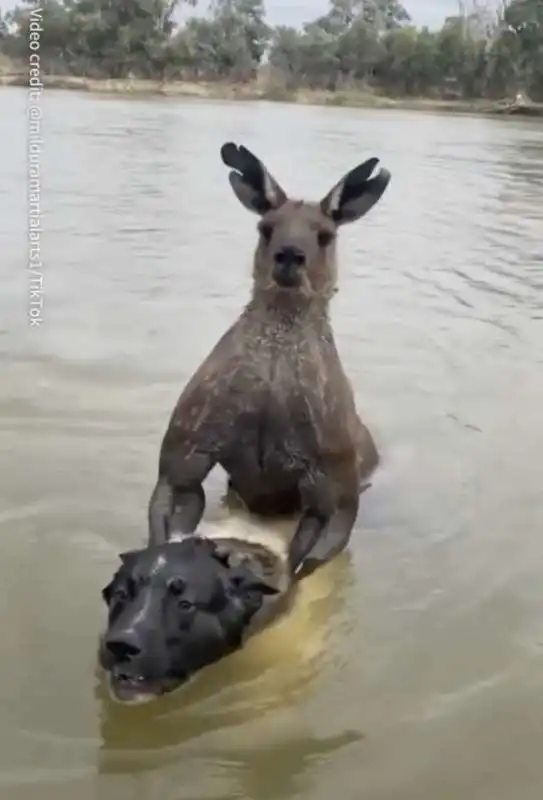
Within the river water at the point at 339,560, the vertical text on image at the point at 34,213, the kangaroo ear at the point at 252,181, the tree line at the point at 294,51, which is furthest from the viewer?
the tree line at the point at 294,51

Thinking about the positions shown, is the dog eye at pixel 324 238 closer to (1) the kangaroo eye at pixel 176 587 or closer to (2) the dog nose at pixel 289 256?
(2) the dog nose at pixel 289 256

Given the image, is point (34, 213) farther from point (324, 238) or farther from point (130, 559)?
point (130, 559)

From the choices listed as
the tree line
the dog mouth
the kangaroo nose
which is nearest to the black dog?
the dog mouth

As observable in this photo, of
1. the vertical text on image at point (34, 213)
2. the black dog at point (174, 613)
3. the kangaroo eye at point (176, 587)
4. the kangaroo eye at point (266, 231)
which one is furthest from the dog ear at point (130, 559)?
the vertical text on image at point (34, 213)

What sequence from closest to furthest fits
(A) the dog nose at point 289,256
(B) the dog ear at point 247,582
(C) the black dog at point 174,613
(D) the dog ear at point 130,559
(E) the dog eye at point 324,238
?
(C) the black dog at point 174,613, (D) the dog ear at point 130,559, (B) the dog ear at point 247,582, (A) the dog nose at point 289,256, (E) the dog eye at point 324,238

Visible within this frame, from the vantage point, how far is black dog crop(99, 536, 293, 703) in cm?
403

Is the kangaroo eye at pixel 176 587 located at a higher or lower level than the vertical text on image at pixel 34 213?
higher

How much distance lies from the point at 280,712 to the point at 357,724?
0.79 ft

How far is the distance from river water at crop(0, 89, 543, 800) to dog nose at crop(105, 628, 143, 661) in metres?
0.22

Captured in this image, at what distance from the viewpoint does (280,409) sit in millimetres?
4891

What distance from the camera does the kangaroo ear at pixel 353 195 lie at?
5152 mm

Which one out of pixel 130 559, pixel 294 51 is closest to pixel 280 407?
pixel 130 559

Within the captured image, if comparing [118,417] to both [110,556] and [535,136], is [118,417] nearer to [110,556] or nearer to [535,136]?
[110,556]

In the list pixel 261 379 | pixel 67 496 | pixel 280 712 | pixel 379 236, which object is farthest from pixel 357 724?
pixel 379 236
